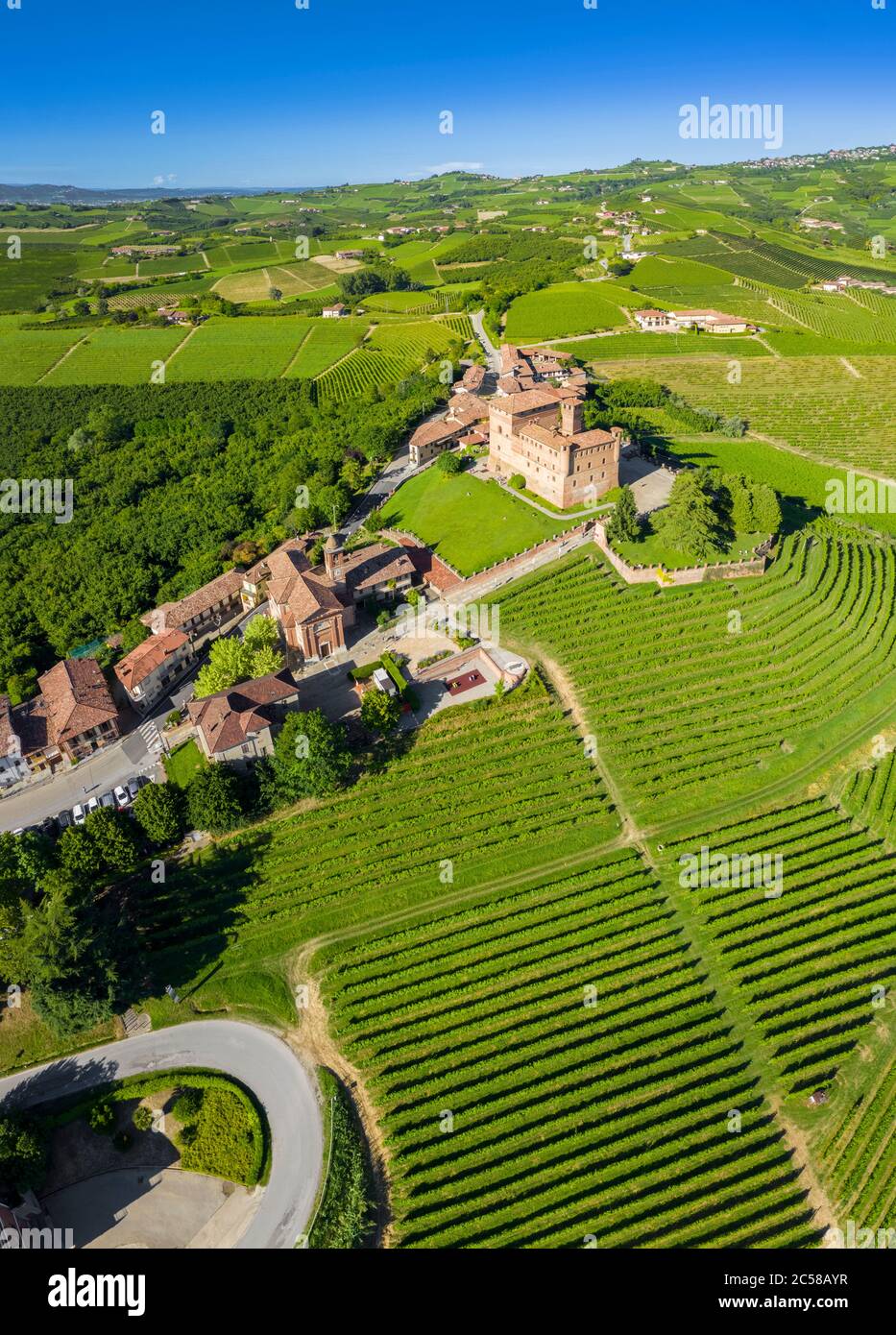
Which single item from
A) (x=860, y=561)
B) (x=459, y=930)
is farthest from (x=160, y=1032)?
(x=860, y=561)

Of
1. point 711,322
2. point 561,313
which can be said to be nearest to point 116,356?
point 561,313

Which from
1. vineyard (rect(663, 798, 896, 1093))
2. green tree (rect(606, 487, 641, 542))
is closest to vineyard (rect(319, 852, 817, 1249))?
vineyard (rect(663, 798, 896, 1093))

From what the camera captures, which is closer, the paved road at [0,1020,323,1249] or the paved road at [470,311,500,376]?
the paved road at [0,1020,323,1249]

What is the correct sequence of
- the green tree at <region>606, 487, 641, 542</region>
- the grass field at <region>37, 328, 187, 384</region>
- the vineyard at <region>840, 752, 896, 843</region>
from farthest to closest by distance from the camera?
the grass field at <region>37, 328, 187, 384</region> < the green tree at <region>606, 487, 641, 542</region> < the vineyard at <region>840, 752, 896, 843</region>

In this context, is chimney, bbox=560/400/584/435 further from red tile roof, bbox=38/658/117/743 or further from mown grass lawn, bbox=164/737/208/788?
red tile roof, bbox=38/658/117/743

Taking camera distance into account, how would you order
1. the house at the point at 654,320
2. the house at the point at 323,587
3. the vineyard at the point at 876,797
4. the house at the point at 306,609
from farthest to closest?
the house at the point at 654,320 → the house at the point at 323,587 → the house at the point at 306,609 → the vineyard at the point at 876,797

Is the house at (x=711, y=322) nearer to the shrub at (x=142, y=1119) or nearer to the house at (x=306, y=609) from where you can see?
the house at (x=306, y=609)

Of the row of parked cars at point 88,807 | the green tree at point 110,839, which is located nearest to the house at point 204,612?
the row of parked cars at point 88,807
